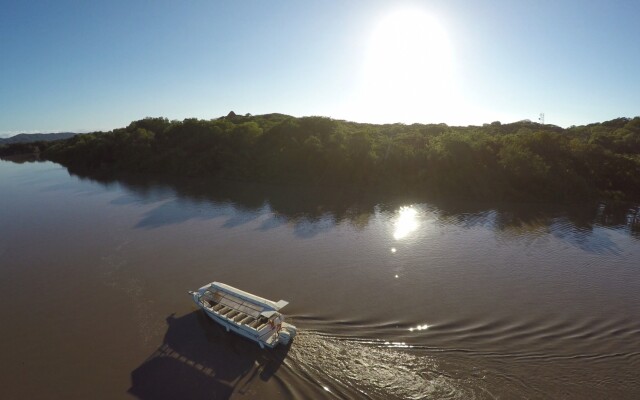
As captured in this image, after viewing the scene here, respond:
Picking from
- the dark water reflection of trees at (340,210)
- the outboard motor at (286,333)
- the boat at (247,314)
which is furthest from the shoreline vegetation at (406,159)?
the outboard motor at (286,333)

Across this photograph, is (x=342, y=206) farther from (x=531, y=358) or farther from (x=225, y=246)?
(x=531, y=358)

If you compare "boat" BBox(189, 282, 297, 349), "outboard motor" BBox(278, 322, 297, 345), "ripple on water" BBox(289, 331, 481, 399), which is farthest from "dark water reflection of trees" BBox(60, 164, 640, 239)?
"ripple on water" BBox(289, 331, 481, 399)

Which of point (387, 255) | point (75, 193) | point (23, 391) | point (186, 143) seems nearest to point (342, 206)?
point (387, 255)

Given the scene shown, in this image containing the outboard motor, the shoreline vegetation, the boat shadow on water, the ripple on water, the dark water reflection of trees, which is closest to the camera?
the ripple on water

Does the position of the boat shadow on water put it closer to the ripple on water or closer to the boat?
the boat

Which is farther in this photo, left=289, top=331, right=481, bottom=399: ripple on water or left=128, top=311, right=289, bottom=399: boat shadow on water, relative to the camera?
left=128, top=311, right=289, bottom=399: boat shadow on water

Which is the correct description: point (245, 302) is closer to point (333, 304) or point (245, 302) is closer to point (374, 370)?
point (333, 304)
